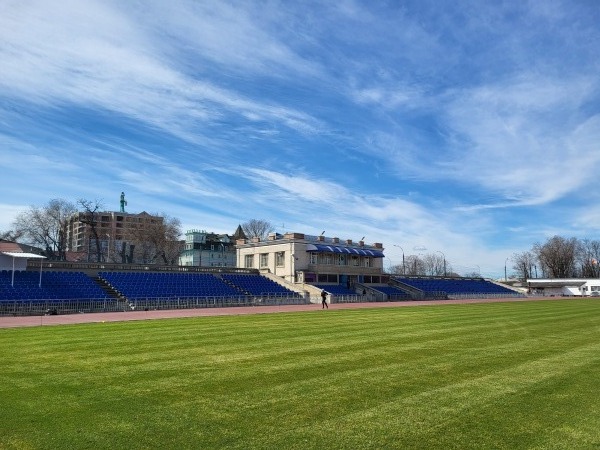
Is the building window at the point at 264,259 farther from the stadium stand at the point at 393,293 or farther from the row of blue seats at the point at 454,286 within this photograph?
the row of blue seats at the point at 454,286

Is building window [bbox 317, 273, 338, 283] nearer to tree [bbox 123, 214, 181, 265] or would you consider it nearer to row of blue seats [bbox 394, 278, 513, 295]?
row of blue seats [bbox 394, 278, 513, 295]

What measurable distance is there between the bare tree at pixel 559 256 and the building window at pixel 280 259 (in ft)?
329

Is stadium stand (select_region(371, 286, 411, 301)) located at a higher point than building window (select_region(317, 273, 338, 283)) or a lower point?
lower

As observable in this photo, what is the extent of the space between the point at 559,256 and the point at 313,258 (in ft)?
320

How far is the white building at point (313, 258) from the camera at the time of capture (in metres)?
67.8

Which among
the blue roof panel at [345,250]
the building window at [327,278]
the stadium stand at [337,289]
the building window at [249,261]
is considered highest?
the blue roof panel at [345,250]

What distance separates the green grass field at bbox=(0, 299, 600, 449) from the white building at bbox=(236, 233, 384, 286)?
5249 centimetres

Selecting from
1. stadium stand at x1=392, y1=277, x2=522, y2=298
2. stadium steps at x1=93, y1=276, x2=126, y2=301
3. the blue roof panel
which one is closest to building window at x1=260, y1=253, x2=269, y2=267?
the blue roof panel

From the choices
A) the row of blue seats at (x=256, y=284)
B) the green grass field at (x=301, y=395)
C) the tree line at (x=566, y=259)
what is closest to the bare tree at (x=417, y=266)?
the tree line at (x=566, y=259)

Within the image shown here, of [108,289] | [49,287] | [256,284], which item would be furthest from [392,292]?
[49,287]

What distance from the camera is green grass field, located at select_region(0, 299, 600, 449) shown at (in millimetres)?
6090

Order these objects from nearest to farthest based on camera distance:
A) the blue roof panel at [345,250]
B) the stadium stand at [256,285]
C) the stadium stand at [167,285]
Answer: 1. the stadium stand at [167,285]
2. the stadium stand at [256,285]
3. the blue roof panel at [345,250]

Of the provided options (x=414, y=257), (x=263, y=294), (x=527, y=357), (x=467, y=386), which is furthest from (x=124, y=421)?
(x=414, y=257)

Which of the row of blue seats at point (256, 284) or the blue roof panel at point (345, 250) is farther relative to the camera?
the blue roof panel at point (345, 250)
